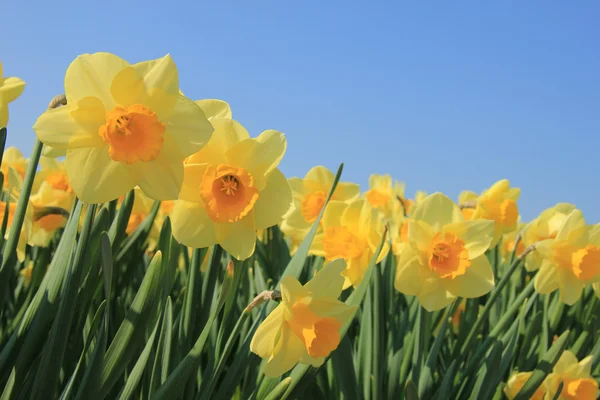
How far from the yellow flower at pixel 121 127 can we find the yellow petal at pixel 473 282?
1212 mm

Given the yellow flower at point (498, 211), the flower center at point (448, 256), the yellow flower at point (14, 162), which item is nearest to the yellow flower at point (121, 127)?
the flower center at point (448, 256)

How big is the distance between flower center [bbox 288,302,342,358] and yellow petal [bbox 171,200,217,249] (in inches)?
11.4

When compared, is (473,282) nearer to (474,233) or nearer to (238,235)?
(474,233)

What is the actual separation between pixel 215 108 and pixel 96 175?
0.36 m

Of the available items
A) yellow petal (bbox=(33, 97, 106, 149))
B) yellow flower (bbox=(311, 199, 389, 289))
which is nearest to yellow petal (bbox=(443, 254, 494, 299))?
yellow flower (bbox=(311, 199, 389, 289))

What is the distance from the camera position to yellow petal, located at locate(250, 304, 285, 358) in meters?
1.41

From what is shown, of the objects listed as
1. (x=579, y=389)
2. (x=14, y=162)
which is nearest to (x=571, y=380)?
(x=579, y=389)

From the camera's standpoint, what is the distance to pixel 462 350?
234 cm

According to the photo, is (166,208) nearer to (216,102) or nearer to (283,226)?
(283,226)

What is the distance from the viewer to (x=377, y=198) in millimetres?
5027

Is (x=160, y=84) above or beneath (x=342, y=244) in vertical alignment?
above

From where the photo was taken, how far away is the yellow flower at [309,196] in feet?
8.57

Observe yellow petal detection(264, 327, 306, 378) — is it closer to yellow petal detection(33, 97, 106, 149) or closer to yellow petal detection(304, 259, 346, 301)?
yellow petal detection(304, 259, 346, 301)

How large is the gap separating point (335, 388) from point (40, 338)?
1077mm
